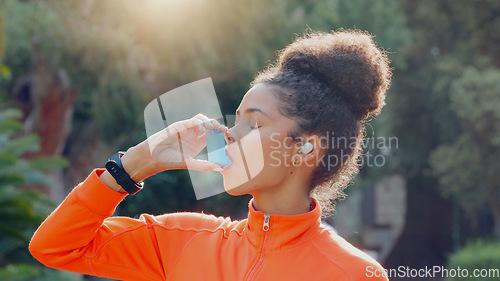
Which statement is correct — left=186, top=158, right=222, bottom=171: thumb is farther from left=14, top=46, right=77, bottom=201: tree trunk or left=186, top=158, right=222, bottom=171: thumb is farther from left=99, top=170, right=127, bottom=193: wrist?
left=14, top=46, right=77, bottom=201: tree trunk

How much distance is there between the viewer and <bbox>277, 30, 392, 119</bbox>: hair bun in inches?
82.4

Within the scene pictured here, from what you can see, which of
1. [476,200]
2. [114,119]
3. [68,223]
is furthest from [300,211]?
[476,200]

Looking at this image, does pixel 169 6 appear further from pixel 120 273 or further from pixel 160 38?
pixel 120 273

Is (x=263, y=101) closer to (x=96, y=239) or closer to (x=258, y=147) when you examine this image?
(x=258, y=147)

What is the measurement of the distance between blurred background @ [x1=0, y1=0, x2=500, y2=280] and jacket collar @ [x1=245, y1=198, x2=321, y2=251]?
1577mm

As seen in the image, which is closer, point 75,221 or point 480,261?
point 75,221

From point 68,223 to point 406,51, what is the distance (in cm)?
1401

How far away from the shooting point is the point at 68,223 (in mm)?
1938

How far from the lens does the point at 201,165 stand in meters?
2.02

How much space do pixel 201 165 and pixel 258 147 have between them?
0.21 m

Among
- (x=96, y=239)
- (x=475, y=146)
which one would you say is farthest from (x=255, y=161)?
(x=475, y=146)

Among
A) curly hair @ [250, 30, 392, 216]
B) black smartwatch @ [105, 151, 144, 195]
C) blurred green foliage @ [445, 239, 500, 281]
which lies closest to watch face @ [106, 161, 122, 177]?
black smartwatch @ [105, 151, 144, 195]

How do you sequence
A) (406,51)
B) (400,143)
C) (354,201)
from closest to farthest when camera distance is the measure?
1. (406,51)
2. (400,143)
3. (354,201)

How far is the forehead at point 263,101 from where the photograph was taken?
2.05 m
